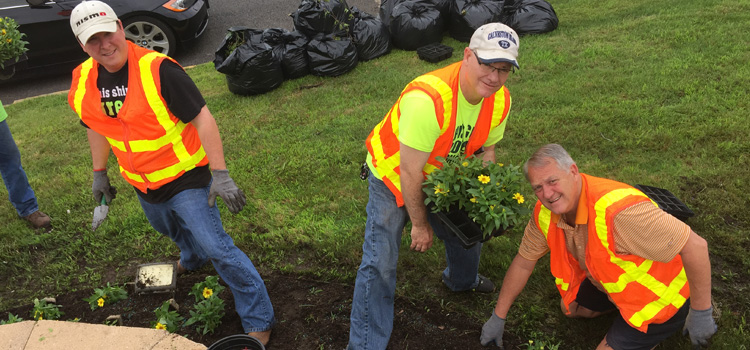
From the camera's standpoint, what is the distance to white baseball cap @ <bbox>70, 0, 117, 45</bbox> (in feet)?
7.72

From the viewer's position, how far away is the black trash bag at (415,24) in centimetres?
591

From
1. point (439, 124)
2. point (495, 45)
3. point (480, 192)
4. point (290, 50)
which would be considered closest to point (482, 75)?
point (495, 45)

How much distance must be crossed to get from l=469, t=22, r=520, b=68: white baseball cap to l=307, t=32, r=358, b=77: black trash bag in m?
3.72

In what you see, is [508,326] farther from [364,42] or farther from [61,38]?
[61,38]

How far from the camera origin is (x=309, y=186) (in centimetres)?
411

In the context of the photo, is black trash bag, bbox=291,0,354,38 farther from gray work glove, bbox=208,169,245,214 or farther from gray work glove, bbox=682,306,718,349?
gray work glove, bbox=682,306,718,349

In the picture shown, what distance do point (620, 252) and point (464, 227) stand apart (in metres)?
0.69

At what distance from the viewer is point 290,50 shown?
225 inches

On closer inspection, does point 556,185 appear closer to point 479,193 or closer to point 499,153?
point 479,193

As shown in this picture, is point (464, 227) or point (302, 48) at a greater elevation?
point (464, 227)

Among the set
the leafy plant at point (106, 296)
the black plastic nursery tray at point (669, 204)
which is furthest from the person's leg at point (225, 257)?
the black plastic nursery tray at point (669, 204)

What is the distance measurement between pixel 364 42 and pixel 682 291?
4.45 meters

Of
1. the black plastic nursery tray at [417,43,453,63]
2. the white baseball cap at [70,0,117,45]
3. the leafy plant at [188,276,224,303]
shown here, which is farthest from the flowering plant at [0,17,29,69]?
the black plastic nursery tray at [417,43,453,63]

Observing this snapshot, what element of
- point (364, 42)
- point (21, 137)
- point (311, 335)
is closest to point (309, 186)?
point (311, 335)
